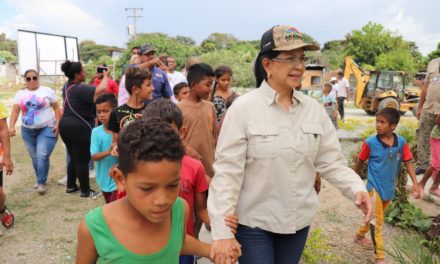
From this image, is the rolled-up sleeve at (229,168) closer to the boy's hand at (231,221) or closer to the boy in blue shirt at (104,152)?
the boy's hand at (231,221)

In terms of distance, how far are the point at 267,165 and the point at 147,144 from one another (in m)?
0.74

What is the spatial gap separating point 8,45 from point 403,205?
262ft

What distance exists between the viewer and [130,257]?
5.02ft

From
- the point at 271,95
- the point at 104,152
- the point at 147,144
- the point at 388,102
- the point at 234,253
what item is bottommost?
the point at 388,102

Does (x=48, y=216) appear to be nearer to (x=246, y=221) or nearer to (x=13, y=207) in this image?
(x=13, y=207)

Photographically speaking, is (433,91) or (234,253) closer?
(234,253)

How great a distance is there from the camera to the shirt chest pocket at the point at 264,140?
77.9 inches

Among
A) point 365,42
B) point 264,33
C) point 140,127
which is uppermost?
point 365,42

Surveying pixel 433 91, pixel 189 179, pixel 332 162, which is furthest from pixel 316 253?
pixel 433 91

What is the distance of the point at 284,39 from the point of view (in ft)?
6.59

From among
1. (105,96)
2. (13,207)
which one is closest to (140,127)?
(105,96)

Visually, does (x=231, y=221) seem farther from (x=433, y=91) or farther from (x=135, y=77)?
(x=433, y=91)

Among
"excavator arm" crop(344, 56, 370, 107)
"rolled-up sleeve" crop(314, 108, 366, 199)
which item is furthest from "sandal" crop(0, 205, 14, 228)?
"excavator arm" crop(344, 56, 370, 107)

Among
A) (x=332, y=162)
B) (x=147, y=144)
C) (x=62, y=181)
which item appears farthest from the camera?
(x=62, y=181)
